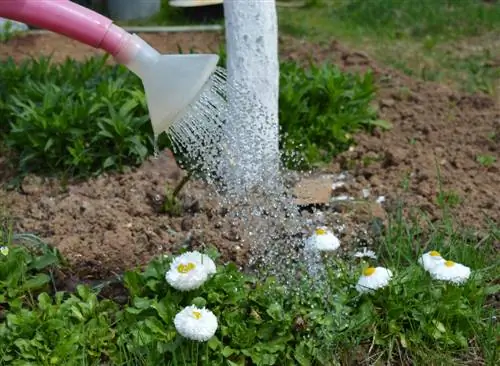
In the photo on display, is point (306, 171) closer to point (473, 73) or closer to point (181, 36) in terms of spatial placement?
point (473, 73)

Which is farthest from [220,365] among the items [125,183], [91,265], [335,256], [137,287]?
[125,183]

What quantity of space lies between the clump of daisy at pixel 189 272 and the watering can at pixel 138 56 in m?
0.40

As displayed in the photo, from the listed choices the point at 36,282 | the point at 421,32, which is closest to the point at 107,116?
the point at 36,282

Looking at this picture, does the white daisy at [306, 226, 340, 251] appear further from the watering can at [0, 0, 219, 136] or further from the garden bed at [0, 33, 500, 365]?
the watering can at [0, 0, 219, 136]

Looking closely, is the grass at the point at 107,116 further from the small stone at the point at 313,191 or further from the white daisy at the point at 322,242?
the white daisy at the point at 322,242

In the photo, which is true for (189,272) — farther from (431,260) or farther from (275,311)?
(431,260)

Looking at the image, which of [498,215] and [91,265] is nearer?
[91,265]

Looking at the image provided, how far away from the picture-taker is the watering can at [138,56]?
2.26 meters

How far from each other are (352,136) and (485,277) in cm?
158

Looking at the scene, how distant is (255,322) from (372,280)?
14.0 inches

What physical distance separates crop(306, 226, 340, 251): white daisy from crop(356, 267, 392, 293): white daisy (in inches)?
5.9

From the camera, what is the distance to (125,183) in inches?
150

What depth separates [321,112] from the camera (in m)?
4.39

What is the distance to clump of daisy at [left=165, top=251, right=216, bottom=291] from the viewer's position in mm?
2537
